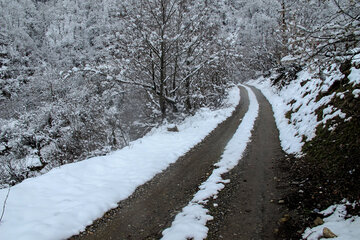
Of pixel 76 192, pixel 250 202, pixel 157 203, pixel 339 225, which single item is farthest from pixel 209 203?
pixel 76 192

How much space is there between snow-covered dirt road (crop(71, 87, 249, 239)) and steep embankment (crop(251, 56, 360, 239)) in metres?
2.33

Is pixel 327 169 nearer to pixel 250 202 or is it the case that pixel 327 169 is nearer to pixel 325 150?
pixel 325 150

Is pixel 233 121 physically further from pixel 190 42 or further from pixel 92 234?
pixel 92 234

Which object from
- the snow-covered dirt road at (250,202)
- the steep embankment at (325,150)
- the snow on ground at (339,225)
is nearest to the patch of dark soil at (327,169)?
the steep embankment at (325,150)

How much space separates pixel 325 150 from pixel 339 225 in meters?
2.88

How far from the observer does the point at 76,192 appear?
5.29 m

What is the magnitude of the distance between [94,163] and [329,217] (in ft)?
20.5

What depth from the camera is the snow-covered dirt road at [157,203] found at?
4107 mm

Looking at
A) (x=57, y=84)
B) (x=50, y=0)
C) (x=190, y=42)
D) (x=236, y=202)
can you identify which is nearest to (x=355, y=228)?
(x=236, y=202)

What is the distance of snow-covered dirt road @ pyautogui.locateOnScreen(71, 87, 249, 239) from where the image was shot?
162 inches


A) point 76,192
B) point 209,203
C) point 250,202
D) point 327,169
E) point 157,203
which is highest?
point 76,192

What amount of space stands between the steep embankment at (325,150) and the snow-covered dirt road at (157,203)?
2328mm

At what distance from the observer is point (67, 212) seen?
444 cm

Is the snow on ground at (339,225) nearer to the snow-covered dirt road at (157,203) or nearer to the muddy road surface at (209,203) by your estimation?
the muddy road surface at (209,203)
